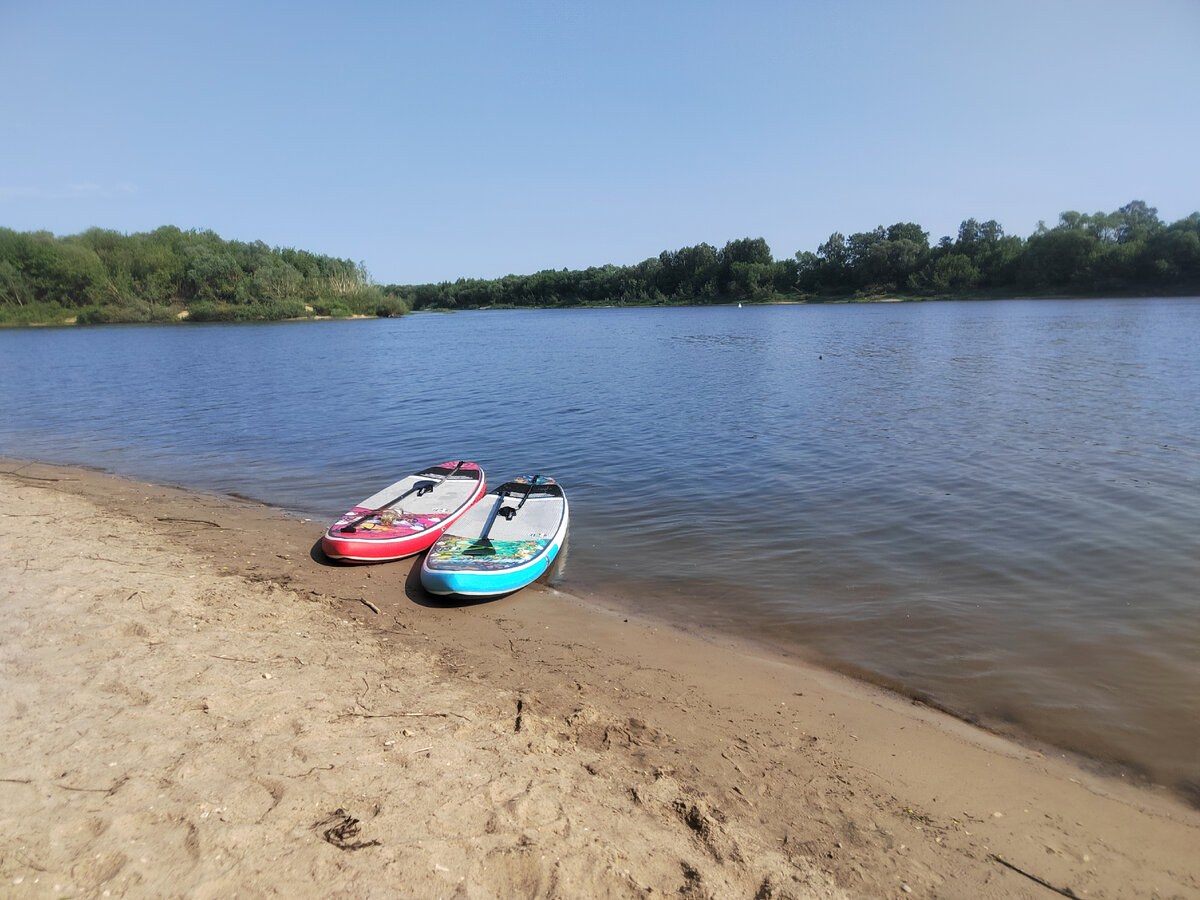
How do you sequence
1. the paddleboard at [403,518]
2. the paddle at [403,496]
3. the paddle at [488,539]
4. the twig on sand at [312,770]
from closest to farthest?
the twig on sand at [312,770] < the paddle at [488,539] < the paddleboard at [403,518] < the paddle at [403,496]

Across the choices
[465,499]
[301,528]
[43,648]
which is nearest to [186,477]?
[301,528]

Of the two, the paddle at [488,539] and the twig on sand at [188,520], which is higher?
the paddle at [488,539]

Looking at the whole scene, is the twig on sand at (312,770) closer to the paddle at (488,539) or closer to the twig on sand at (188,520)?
the paddle at (488,539)

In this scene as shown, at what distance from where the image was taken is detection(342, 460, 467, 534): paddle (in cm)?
844

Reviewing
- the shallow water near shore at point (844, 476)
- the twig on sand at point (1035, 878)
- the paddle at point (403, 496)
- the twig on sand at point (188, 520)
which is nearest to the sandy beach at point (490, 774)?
the twig on sand at point (1035, 878)

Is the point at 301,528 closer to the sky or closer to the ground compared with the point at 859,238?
closer to the ground

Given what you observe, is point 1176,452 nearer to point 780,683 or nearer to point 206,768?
point 780,683

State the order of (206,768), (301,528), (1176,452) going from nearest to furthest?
(206,768), (301,528), (1176,452)

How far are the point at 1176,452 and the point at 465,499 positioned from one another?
13301 millimetres

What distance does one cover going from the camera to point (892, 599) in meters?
7.21

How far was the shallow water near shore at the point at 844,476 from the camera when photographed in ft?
20.0

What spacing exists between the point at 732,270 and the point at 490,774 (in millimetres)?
120006

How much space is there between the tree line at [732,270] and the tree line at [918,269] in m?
0.17

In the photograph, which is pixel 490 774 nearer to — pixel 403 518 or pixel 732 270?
pixel 403 518
